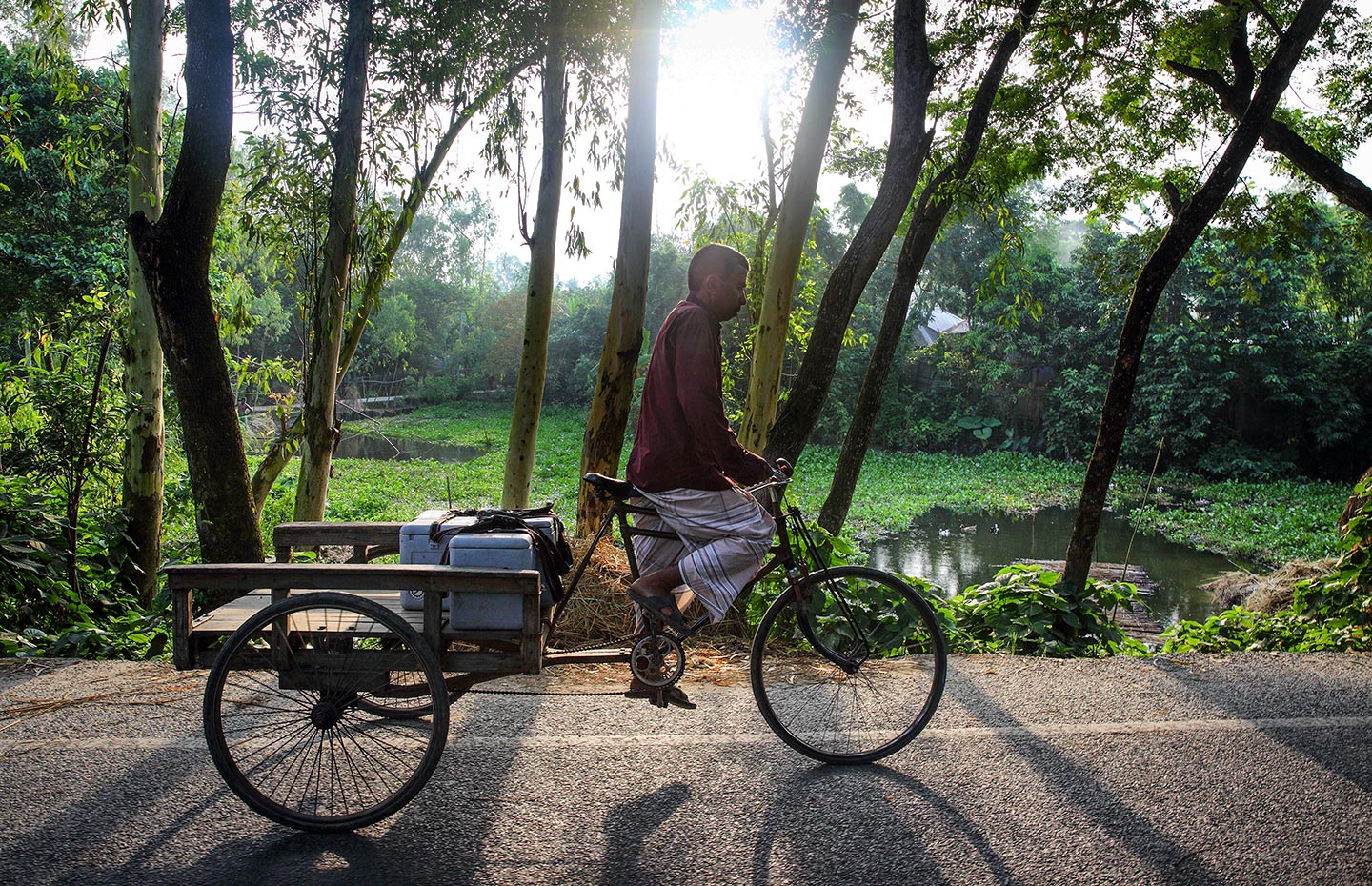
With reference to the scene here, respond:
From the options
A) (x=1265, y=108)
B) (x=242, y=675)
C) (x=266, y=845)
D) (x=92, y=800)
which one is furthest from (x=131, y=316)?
(x=1265, y=108)

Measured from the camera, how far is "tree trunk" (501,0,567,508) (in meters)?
7.93

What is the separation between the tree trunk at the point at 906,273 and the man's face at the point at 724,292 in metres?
5.06

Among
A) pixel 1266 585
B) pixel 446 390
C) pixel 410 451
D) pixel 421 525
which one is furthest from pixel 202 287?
pixel 446 390

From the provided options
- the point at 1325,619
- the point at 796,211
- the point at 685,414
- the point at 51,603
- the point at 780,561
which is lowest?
the point at 51,603

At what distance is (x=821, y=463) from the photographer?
26.1 meters

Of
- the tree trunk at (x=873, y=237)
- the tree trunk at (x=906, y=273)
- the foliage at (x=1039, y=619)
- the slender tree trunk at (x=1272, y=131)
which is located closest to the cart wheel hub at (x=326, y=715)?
the foliage at (x=1039, y=619)

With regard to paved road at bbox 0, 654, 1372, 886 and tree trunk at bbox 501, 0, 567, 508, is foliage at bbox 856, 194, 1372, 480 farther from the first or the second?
paved road at bbox 0, 654, 1372, 886

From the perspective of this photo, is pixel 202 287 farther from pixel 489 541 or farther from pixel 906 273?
pixel 906 273

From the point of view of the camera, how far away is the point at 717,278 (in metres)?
3.67

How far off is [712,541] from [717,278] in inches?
41.7

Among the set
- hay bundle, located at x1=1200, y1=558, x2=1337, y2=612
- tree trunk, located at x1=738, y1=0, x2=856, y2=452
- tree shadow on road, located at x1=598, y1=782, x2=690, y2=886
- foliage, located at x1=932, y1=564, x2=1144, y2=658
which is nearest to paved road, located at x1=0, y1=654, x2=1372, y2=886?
tree shadow on road, located at x1=598, y1=782, x2=690, y2=886

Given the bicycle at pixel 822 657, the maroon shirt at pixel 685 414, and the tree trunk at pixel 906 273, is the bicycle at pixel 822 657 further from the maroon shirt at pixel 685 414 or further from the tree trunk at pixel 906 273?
the tree trunk at pixel 906 273

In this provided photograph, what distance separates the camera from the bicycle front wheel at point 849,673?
12.3ft

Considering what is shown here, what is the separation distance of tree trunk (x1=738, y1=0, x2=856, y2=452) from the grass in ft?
27.9
